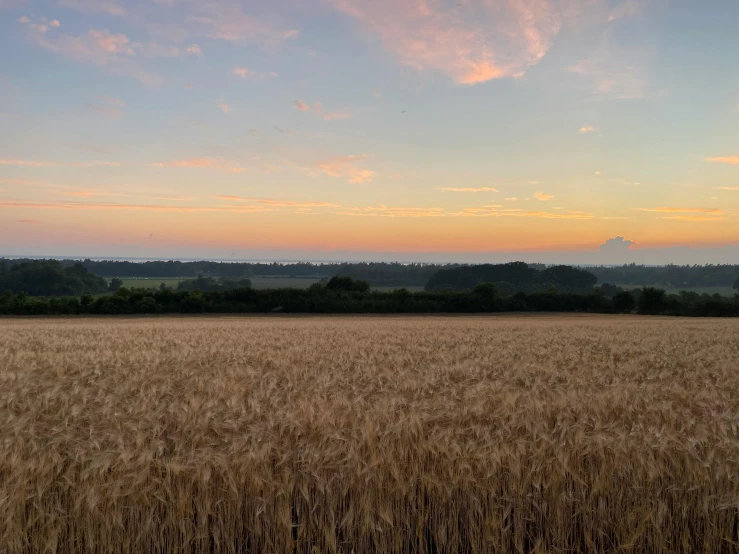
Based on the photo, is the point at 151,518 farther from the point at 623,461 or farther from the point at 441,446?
the point at 623,461

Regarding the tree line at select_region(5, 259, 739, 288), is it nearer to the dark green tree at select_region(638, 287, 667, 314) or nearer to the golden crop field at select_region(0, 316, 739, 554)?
the dark green tree at select_region(638, 287, 667, 314)

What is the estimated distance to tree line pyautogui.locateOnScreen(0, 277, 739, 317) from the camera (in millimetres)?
52469

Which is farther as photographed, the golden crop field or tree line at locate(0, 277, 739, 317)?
tree line at locate(0, 277, 739, 317)

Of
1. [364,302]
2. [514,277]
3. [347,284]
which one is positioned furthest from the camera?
[514,277]

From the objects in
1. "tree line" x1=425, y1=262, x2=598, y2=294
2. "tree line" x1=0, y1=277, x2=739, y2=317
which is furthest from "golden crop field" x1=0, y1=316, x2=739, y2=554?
"tree line" x1=425, y1=262, x2=598, y2=294

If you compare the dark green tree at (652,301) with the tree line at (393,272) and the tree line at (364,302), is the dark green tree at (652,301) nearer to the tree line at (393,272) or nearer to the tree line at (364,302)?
the tree line at (364,302)

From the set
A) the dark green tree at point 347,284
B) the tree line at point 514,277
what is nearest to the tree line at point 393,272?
the tree line at point 514,277

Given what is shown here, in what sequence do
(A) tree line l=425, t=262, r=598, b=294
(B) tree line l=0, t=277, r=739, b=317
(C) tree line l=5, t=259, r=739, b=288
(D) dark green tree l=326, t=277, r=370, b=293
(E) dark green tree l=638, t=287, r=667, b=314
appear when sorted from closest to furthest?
(B) tree line l=0, t=277, r=739, b=317, (E) dark green tree l=638, t=287, r=667, b=314, (D) dark green tree l=326, t=277, r=370, b=293, (A) tree line l=425, t=262, r=598, b=294, (C) tree line l=5, t=259, r=739, b=288

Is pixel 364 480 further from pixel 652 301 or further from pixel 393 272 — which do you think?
pixel 393 272

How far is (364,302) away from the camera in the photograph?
58.7 metres

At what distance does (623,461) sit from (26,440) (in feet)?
17.7

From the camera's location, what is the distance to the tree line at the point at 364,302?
52.5 metres

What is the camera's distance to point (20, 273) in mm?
86375

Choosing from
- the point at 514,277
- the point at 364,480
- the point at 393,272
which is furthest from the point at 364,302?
the point at 393,272
